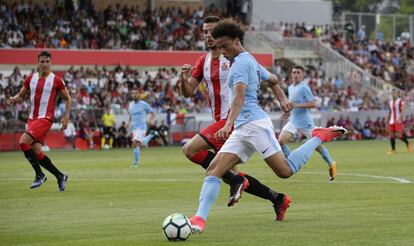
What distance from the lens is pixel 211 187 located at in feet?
37.5

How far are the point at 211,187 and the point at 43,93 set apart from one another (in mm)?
9016

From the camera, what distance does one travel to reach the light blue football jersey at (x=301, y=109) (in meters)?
24.1

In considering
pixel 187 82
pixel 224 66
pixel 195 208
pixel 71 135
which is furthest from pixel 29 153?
pixel 71 135

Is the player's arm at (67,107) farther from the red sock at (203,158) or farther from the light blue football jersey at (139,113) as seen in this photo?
the light blue football jersey at (139,113)

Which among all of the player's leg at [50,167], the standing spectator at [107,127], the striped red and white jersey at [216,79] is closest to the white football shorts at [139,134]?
the player's leg at [50,167]

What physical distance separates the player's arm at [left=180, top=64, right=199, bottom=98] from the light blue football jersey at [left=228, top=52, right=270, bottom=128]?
37.2 inches

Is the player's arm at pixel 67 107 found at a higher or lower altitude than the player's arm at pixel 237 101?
lower

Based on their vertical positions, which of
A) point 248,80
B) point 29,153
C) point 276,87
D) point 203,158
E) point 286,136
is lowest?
point 286,136

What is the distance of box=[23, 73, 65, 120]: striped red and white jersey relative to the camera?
19750 mm

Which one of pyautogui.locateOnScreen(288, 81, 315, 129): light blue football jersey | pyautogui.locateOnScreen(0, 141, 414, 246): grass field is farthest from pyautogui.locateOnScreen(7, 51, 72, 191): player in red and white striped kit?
pyautogui.locateOnScreen(288, 81, 315, 129): light blue football jersey

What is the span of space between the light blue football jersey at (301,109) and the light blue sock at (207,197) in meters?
12.8

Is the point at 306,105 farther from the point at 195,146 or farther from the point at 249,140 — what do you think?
the point at 249,140

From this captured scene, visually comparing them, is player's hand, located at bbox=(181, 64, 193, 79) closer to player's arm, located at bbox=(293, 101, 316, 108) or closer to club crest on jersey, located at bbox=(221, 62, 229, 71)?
club crest on jersey, located at bbox=(221, 62, 229, 71)

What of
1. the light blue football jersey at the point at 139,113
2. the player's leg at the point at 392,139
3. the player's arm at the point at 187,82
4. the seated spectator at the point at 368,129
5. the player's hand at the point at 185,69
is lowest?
the seated spectator at the point at 368,129
